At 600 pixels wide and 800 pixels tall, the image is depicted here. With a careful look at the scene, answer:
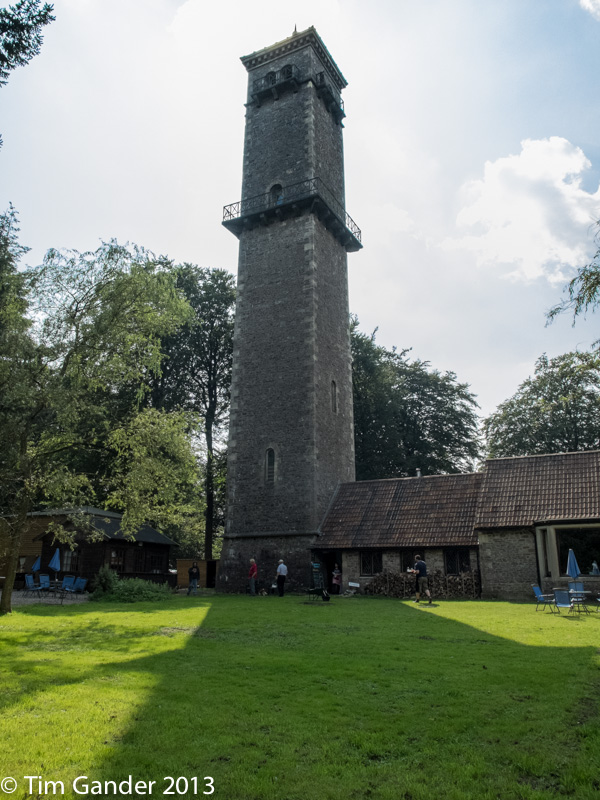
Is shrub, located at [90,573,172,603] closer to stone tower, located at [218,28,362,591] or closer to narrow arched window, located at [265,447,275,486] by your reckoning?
stone tower, located at [218,28,362,591]

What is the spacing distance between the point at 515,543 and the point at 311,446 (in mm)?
8560

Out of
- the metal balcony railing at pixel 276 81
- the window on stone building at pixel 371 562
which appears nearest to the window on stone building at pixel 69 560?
the window on stone building at pixel 371 562

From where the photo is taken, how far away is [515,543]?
2027 centimetres

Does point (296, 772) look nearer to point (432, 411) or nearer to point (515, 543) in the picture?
point (515, 543)

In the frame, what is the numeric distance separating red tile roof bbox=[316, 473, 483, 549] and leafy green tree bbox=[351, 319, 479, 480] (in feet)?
40.0

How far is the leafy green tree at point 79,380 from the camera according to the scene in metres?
14.8

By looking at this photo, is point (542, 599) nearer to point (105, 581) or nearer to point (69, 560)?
point (105, 581)

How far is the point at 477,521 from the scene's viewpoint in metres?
21.0

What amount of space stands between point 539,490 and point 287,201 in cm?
1654

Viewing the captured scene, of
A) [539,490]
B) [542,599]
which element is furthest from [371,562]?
[542,599]

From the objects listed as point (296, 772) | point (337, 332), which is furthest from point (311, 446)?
point (296, 772)

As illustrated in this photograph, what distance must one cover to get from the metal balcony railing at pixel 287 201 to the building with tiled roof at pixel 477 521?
511 inches

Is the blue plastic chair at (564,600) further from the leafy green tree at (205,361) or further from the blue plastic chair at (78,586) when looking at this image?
the leafy green tree at (205,361)

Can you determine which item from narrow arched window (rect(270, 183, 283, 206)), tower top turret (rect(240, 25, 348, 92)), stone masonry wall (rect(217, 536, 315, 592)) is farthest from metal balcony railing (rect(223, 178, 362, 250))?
stone masonry wall (rect(217, 536, 315, 592))
